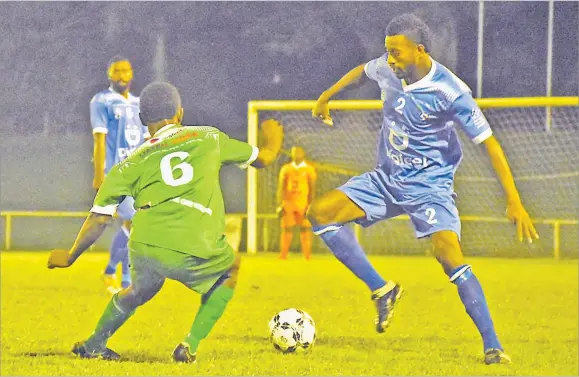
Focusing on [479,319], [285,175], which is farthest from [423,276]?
[479,319]

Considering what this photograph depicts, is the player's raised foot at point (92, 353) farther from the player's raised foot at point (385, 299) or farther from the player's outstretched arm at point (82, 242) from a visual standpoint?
the player's raised foot at point (385, 299)

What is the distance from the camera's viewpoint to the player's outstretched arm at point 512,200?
492 centimetres

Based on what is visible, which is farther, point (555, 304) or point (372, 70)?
point (555, 304)

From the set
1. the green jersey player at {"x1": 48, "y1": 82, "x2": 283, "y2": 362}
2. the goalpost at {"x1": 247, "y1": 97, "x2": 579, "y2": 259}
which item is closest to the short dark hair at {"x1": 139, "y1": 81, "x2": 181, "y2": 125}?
the green jersey player at {"x1": 48, "y1": 82, "x2": 283, "y2": 362}

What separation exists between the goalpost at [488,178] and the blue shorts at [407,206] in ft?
24.2

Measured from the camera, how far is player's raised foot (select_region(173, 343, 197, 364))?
16.4 feet

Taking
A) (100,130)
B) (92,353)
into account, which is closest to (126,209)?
(100,130)

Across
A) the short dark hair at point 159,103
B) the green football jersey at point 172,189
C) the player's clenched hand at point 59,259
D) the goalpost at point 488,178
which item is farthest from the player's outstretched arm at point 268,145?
the goalpost at point 488,178

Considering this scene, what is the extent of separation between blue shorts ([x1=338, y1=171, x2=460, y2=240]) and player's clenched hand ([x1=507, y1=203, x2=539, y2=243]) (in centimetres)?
54

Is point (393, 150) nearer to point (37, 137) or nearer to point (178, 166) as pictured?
point (178, 166)

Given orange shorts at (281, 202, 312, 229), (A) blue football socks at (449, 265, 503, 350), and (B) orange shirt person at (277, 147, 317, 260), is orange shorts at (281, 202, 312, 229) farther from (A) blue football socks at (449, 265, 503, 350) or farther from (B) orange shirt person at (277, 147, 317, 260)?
(A) blue football socks at (449, 265, 503, 350)

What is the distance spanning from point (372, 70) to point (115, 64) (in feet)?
7.66

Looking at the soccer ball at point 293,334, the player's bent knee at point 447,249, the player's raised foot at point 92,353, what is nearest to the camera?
the player's raised foot at point 92,353

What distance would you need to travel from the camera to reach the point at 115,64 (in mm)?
7418
